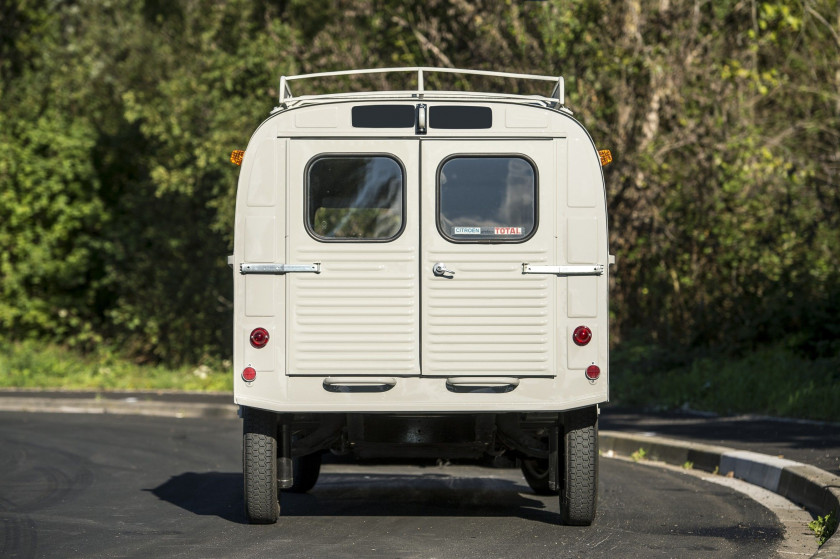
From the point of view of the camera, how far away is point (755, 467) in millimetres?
10844

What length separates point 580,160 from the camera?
790 cm

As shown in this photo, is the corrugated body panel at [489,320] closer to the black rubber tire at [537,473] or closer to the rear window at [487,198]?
the rear window at [487,198]

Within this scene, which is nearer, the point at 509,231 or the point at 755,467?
the point at 509,231

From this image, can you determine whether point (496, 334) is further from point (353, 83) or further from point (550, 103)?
point (353, 83)

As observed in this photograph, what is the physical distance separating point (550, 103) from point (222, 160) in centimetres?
1783

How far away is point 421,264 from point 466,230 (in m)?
0.35

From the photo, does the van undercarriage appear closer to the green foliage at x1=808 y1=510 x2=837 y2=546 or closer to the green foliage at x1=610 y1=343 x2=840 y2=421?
the green foliage at x1=808 y1=510 x2=837 y2=546

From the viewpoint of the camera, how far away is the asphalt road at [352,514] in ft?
24.5

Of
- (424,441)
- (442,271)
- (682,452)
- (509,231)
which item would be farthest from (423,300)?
(682,452)

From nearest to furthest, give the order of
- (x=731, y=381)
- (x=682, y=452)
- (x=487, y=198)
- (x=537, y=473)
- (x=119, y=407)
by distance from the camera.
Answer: (x=487, y=198), (x=537, y=473), (x=682, y=452), (x=731, y=381), (x=119, y=407)

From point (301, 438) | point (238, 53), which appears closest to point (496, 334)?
point (301, 438)

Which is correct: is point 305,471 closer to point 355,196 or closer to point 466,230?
point 355,196

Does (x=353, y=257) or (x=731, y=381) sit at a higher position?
(x=353, y=257)

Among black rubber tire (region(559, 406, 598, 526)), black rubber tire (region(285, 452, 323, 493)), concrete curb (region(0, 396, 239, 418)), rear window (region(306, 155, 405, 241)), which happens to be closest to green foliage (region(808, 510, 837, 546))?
black rubber tire (region(559, 406, 598, 526))
